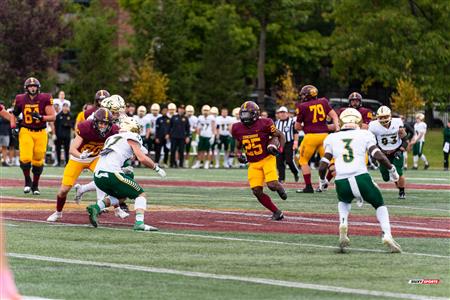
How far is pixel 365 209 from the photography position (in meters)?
19.0

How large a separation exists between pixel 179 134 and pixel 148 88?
16.2m

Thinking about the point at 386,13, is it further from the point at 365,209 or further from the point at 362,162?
the point at 362,162

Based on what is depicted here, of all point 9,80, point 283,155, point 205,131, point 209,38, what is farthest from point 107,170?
point 209,38

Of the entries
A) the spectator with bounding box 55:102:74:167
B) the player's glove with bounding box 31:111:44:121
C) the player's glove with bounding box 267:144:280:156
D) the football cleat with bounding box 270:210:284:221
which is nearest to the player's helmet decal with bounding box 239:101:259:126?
the player's glove with bounding box 267:144:280:156

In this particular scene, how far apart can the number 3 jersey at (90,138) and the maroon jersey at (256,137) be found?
195cm

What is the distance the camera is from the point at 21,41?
159ft

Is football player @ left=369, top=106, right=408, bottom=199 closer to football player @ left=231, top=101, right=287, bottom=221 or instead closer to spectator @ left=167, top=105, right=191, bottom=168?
football player @ left=231, top=101, right=287, bottom=221

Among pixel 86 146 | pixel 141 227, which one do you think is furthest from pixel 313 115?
pixel 141 227

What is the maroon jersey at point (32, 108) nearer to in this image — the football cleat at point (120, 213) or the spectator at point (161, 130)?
the football cleat at point (120, 213)

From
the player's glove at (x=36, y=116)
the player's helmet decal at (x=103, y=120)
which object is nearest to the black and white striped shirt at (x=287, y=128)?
the player's glove at (x=36, y=116)

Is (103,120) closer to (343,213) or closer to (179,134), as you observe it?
(343,213)

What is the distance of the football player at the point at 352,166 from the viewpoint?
12961 millimetres

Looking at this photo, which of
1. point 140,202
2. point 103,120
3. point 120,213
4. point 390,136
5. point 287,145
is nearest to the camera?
point 140,202

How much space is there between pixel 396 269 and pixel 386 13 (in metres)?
48.6
